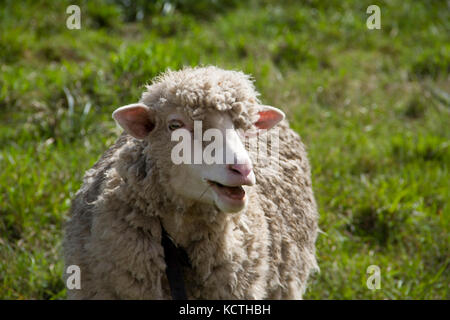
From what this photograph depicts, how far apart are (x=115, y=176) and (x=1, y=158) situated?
176cm

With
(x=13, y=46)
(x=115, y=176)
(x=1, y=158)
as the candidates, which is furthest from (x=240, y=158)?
(x=13, y=46)

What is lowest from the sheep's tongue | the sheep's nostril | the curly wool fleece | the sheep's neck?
the sheep's neck

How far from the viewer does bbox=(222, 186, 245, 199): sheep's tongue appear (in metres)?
2.47

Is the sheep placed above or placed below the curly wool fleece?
below

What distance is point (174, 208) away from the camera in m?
2.67

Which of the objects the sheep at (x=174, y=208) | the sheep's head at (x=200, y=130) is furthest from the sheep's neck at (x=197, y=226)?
the sheep's head at (x=200, y=130)

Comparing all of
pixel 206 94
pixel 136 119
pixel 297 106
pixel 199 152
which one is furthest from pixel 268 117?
pixel 297 106

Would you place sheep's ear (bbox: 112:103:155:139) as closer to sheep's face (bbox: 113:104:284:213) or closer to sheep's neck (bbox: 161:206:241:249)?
sheep's face (bbox: 113:104:284:213)

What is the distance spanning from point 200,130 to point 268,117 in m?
0.52

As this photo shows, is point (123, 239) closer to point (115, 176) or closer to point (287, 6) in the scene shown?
point (115, 176)

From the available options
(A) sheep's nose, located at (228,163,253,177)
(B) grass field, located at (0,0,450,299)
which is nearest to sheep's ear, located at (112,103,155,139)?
(A) sheep's nose, located at (228,163,253,177)

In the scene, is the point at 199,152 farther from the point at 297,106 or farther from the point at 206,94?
the point at 297,106

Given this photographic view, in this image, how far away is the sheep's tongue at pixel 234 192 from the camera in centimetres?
247

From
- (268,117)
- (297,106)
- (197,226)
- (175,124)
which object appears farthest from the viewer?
(297,106)
